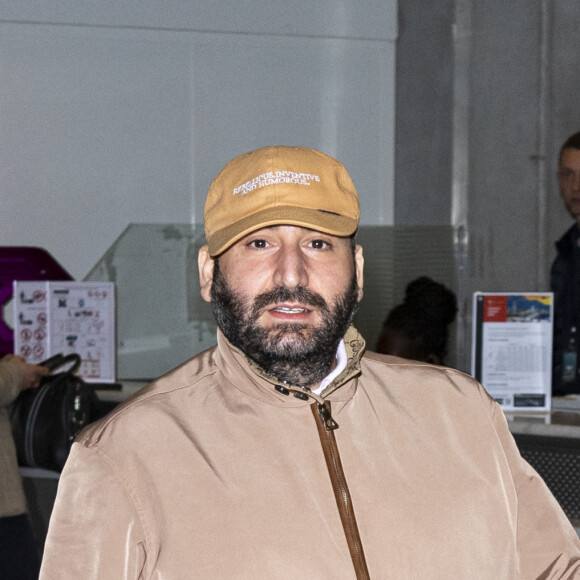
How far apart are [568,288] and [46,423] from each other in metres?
2.33

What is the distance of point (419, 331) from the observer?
145 inches

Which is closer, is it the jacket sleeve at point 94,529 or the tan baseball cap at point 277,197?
the jacket sleeve at point 94,529

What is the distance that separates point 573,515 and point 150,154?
2.65 meters

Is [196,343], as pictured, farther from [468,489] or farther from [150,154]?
[468,489]

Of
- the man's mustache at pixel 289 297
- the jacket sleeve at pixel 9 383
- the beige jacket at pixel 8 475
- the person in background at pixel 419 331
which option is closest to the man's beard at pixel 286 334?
the man's mustache at pixel 289 297

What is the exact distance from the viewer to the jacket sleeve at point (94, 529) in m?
0.99

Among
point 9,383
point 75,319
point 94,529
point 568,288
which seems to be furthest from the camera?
point 568,288

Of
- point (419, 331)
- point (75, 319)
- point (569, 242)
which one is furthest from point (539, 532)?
point (569, 242)

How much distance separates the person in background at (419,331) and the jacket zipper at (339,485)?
2.50 metres

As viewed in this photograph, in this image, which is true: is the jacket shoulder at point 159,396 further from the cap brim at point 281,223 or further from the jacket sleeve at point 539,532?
the jacket sleeve at point 539,532

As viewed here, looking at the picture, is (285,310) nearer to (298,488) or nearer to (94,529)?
(298,488)

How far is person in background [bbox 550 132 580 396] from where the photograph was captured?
3.19 metres

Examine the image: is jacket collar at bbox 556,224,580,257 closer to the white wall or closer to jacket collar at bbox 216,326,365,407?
the white wall

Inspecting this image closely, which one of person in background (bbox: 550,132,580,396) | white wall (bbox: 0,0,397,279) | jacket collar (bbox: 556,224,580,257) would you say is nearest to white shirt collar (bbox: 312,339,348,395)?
person in background (bbox: 550,132,580,396)
